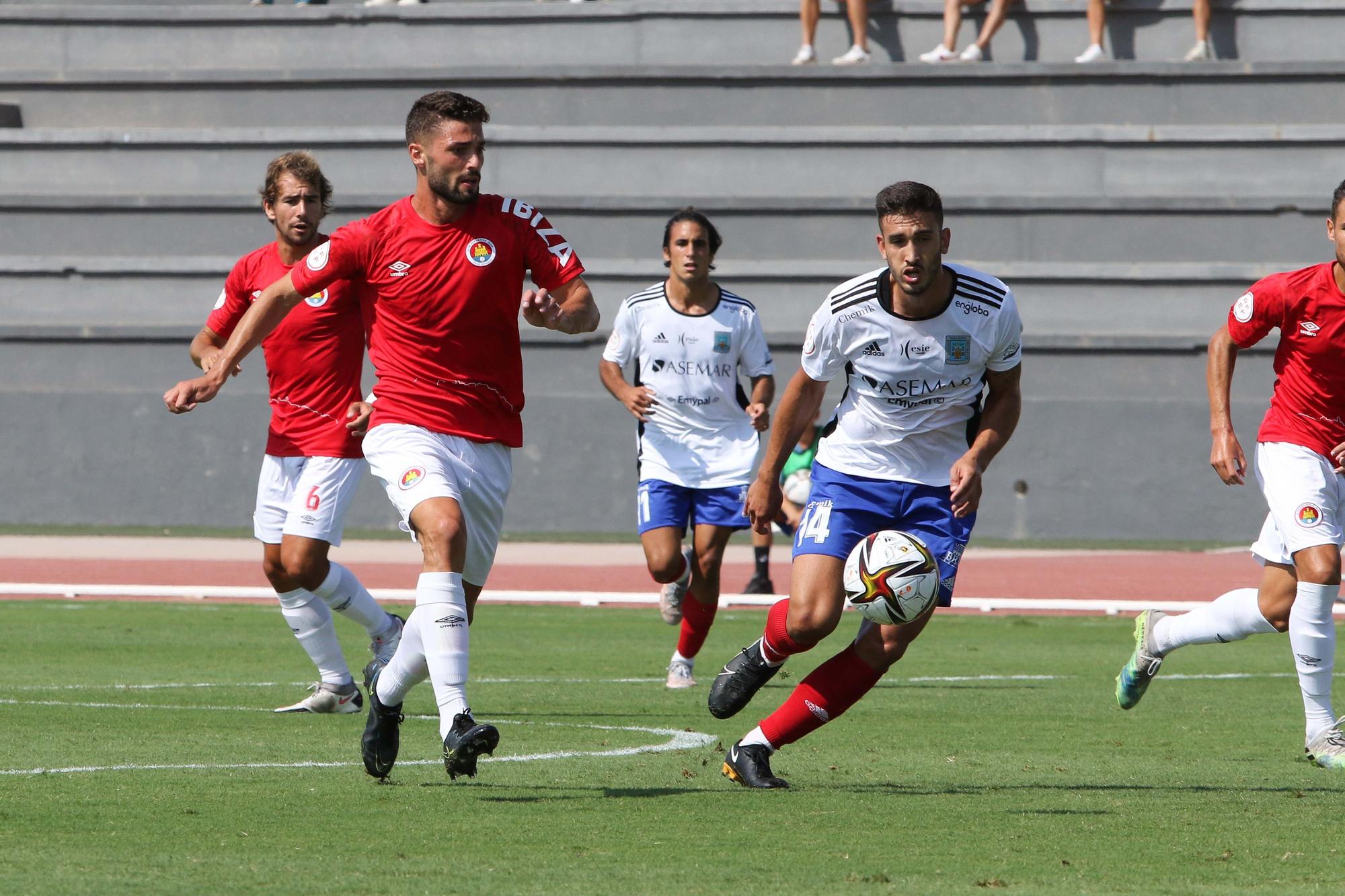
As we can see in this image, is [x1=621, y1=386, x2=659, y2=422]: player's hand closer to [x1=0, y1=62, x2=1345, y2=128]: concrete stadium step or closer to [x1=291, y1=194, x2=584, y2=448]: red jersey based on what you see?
[x1=291, y1=194, x2=584, y2=448]: red jersey

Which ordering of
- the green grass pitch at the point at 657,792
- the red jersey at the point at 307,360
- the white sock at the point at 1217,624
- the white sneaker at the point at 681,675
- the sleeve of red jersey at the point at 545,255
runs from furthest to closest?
the white sneaker at the point at 681,675 < the red jersey at the point at 307,360 < the white sock at the point at 1217,624 < the sleeve of red jersey at the point at 545,255 < the green grass pitch at the point at 657,792

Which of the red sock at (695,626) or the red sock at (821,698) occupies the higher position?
the red sock at (821,698)

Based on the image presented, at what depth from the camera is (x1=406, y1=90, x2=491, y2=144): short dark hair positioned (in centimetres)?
698

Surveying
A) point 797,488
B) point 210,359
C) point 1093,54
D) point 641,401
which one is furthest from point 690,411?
point 1093,54

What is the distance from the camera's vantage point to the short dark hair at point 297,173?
30.9 ft

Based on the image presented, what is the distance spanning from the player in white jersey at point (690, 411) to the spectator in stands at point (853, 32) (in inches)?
555

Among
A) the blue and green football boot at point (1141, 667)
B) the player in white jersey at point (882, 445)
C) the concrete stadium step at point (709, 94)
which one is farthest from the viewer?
the concrete stadium step at point (709, 94)

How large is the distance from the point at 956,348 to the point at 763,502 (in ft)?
2.90

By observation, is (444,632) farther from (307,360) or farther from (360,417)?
(307,360)

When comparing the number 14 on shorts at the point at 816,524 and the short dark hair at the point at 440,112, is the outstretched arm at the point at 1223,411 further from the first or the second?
the short dark hair at the point at 440,112

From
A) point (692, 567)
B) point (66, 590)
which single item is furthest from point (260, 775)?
point (66, 590)

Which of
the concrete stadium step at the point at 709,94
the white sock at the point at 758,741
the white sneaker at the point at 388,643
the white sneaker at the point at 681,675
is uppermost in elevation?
the concrete stadium step at the point at 709,94

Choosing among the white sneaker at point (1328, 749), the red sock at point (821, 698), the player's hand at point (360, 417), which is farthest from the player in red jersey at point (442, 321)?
the white sneaker at point (1328, 749)

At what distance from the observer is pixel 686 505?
11.2m
